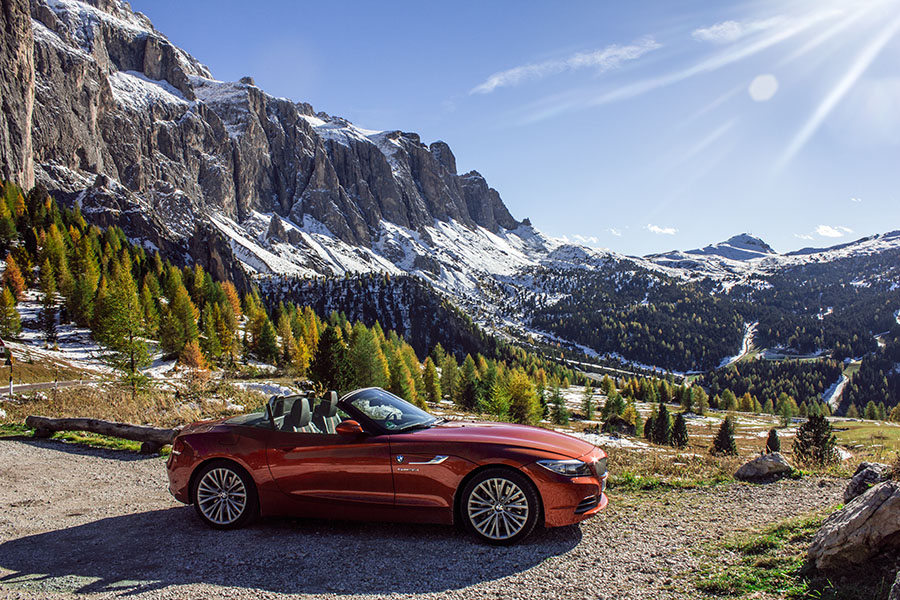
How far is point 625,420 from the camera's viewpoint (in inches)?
3551

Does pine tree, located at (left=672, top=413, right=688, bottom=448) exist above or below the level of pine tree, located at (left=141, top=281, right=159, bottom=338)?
below

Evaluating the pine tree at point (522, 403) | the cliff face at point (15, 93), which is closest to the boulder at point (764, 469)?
the pine tree at point (522, 403)

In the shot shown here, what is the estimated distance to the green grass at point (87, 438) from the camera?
13.5m

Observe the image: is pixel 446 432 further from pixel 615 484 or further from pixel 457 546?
pixel 615 484

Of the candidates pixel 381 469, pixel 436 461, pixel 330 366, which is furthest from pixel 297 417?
pixel 330 366

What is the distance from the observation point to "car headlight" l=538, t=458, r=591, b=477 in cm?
642

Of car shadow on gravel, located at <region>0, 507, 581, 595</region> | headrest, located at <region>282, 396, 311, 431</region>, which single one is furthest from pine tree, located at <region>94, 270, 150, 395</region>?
headrest, located at <region>282, 396, 311, 431</region>

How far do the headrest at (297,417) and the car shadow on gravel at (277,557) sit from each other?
1.41 meters

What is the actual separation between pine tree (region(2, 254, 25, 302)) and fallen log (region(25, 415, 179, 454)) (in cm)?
6764

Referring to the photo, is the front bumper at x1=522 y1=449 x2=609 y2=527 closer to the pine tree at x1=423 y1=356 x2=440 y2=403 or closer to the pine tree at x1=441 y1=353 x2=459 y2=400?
the pine tree at x1=423 y1=356 x2=440 y2=403

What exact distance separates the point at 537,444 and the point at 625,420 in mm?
91076

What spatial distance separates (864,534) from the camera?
4.71 meters

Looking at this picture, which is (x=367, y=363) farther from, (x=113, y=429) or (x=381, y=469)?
(x=381, y=469)

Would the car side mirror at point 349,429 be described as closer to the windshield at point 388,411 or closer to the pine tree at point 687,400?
the windshield at point 388,411
